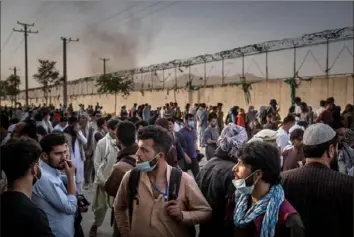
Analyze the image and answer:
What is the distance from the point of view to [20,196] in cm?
219

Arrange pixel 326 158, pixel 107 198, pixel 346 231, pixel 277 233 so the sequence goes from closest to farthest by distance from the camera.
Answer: pixel 277 233, pixel 346 231, pixel 326 158, pixel 107 198

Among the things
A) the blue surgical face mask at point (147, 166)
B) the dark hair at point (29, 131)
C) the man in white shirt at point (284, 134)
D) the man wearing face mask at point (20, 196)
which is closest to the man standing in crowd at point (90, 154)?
the dark hair at point (29, 131)

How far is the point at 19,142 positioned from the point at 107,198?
305cm

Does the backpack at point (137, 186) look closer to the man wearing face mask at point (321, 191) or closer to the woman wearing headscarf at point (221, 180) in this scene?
the woman wearing headscarf at point (221, 180)

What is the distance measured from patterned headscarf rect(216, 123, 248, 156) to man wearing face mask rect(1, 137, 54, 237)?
1.46m

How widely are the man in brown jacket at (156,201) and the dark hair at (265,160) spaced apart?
23.8 inches

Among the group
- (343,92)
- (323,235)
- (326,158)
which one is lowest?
(323,235)

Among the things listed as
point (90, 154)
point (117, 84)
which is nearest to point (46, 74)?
point (117, 84)

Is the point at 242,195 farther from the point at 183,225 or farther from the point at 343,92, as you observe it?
the point at 343,92

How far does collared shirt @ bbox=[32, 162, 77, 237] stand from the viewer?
2.92m

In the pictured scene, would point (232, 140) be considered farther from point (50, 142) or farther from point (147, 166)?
point (50, 142)

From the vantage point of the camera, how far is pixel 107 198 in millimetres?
5320

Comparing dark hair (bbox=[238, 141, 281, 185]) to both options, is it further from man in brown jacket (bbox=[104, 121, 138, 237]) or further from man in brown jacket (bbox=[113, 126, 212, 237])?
man in brown jacket (bbox=[104, 121, 138, 237])

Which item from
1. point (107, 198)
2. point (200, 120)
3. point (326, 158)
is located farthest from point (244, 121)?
point (326, 158)
